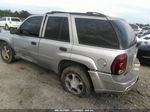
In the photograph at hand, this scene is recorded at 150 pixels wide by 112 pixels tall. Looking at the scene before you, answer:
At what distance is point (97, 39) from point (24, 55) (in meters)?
2.52

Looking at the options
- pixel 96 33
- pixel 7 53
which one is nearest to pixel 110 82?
pixel 96 33

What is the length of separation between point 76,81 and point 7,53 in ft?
9.82

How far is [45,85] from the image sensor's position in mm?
3641

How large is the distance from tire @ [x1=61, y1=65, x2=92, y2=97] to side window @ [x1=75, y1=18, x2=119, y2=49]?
0.62 m

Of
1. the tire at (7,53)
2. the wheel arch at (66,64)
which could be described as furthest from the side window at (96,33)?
the tire at (7,53)

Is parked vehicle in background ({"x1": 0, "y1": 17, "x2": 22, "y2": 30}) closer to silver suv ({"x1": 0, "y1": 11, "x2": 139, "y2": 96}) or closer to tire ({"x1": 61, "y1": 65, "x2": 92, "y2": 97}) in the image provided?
silver suv ({"x1": 0, "y1": 11, "x2": 139, "y2": 96})

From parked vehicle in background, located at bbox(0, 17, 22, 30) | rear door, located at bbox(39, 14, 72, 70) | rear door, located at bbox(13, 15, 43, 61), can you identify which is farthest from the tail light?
parked vehicle in background, located at bbox(0, 17, 22, 30)

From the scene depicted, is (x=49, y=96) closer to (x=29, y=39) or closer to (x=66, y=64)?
(x=66, y=64)

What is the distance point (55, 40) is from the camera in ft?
10.9

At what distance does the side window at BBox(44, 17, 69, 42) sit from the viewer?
124 inches

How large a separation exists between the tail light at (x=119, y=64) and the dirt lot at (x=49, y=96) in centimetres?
87

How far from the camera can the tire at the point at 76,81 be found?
2.94 meters

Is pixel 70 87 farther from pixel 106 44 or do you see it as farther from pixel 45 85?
pixel 106 44

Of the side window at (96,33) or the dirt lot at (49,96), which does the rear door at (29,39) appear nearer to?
the dirt lot at (49,96)
